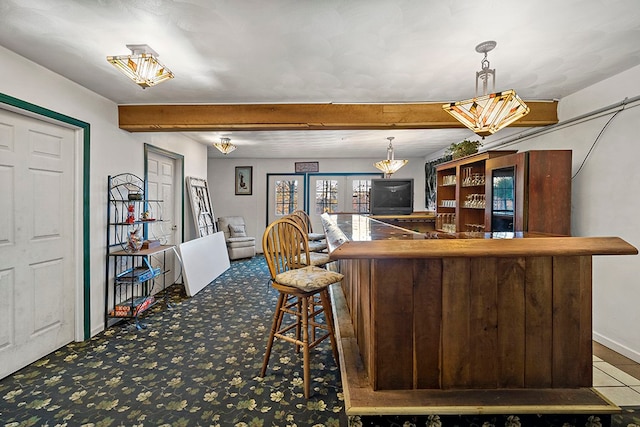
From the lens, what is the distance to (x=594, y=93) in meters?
2.78

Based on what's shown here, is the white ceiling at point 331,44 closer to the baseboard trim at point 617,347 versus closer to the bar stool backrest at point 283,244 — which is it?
the bar stool backrest at point 283,244

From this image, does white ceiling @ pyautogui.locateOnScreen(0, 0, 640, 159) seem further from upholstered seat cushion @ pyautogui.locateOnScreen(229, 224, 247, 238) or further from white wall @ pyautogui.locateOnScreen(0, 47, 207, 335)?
upholstered seat cushion @ pyautogui.locateOnScreen(229, 224, 247, 238)

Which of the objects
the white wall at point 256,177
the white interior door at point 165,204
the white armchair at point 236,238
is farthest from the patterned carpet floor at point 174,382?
the white wall at point 256,177

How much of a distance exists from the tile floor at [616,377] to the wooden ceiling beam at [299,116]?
2.24 m

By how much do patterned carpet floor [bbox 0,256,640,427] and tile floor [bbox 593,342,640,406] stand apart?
238mm

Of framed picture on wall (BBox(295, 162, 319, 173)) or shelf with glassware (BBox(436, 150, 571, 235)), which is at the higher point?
framed picture on wall (BBox(295, 162, 319, 173))

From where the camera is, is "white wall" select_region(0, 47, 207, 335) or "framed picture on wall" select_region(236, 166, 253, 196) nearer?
"white wall" select_region(0, 47, 207, 335)

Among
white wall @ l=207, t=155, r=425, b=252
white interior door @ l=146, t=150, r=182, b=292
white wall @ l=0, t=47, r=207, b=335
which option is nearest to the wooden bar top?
white wall @ l=0, t=47, r=207, b=335

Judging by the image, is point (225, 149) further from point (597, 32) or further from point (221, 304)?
point (597, 32)

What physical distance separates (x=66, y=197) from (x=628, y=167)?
16.0 ft

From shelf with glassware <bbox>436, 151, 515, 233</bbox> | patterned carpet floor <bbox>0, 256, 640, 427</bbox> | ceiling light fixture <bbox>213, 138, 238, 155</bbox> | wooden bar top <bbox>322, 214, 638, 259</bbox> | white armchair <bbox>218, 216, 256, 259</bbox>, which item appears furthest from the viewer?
white armchair <bbox>218, 216, 256, 259</bbox>

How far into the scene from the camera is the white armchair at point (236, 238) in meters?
6.53

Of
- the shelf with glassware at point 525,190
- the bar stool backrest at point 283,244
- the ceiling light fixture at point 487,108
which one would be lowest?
the bar stool backrest at point 283,244

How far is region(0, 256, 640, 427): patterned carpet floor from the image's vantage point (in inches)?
70.8
